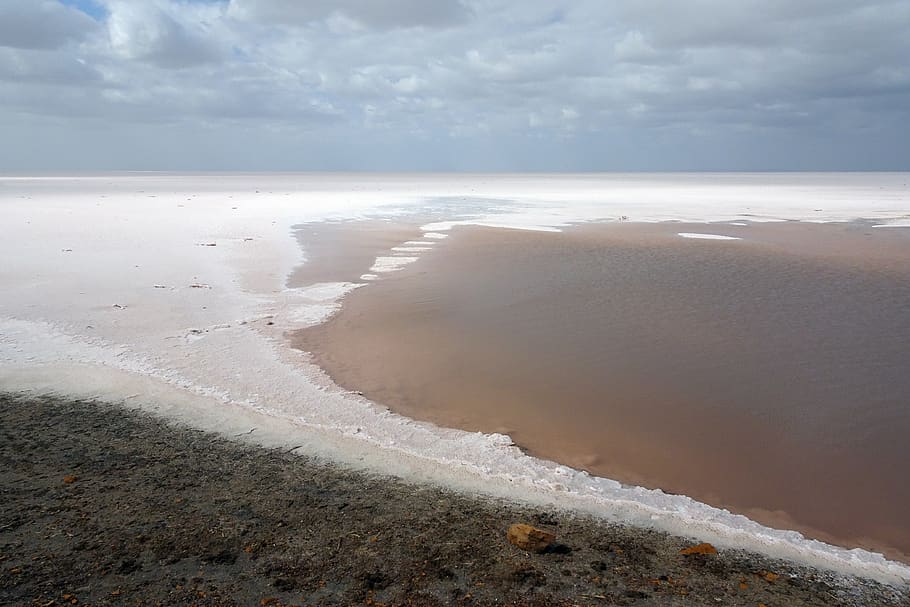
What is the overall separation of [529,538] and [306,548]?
1335mm

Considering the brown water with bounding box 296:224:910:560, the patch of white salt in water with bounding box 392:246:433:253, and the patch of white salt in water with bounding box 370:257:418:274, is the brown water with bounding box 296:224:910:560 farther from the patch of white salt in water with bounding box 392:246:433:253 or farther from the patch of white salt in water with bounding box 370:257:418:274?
the patch of white salt in water with bounding box 392:246:433:253

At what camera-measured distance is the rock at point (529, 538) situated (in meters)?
3.83

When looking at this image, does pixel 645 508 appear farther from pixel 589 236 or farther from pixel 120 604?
pixel 589 236

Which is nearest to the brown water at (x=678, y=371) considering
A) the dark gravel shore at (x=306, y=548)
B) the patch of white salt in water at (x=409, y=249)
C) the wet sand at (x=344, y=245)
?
the dark gravel shore at (x=306, y=548)

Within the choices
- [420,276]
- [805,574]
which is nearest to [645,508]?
[805,574]

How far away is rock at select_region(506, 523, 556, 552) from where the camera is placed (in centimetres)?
383

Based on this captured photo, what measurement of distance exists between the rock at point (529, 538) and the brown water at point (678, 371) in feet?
4.77

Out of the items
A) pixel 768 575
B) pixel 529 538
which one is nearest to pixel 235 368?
pixel 529 538

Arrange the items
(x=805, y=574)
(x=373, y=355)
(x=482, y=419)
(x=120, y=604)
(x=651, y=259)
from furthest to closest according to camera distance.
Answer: (x=651, y=259) < (x=373, y=355) < (x=482, y=419) < (x=805, y=574) < (x=120, y=604)

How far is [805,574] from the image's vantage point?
12.4 feet

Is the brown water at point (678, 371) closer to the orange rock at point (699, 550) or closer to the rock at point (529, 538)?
the orange rock at point (699, 550)

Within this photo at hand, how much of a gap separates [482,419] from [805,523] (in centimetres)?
280

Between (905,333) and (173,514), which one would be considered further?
(905,333)

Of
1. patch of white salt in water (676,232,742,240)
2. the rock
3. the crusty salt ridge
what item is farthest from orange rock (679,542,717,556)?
patch of white salt in water (676,232,742,240)
